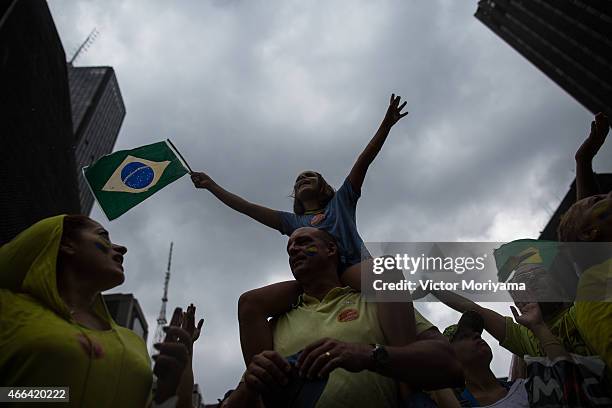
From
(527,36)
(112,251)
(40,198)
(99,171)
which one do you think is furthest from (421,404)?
(527,36)

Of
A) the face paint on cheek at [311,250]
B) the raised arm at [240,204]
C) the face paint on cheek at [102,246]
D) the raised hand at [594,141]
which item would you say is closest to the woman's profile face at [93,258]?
the face paint on cheek at [102,246]

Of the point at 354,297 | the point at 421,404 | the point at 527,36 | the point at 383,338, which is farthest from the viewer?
the point at 527,36

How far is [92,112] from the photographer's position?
96.1m

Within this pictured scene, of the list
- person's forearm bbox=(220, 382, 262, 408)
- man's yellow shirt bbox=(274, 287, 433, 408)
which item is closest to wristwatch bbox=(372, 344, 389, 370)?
man's yellow shirt bbox=(274, 287, 433, 408)

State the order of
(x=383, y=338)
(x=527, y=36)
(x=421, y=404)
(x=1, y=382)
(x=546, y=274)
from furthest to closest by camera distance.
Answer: (x=527, y=36), (x=546, y=274), (x=383, y=338), (x=421, y=404), (x=1, y=382)

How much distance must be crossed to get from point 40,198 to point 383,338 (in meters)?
33.4

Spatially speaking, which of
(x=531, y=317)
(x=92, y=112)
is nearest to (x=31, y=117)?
(x=531, y=317)

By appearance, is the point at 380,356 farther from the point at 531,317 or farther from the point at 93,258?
the point at 93,258

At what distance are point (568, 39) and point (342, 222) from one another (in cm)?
4515

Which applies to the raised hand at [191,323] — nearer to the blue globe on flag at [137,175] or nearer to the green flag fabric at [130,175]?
the green flag fabric at [130,175]

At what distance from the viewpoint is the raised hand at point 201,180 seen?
514 cm

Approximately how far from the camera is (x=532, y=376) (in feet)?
9.32

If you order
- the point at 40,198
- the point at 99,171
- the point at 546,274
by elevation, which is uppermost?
the point at 40,198

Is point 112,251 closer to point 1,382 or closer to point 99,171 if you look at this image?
point 1,382
